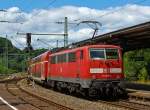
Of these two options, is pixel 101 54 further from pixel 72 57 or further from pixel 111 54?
pixel 72 57

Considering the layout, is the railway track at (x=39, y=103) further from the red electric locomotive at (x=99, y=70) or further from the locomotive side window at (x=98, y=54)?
the locomotive side window at (x=98, y=54)

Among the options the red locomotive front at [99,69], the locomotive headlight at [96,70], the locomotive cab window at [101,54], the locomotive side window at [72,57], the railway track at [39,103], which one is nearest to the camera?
the railway track at [39,103]

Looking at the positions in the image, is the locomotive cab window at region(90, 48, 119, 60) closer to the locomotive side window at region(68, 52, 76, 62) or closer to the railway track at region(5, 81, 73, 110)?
the locomotive side window at region(68, 52, 76, 62)

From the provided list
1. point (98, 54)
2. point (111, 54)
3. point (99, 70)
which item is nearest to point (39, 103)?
point (99, 70)

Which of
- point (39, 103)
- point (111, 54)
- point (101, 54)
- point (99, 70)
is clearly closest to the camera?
point (39, 103)

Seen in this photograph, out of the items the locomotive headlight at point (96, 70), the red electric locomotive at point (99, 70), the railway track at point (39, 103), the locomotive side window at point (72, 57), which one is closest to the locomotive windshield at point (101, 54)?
the red electric locomotive at point (99, 70)

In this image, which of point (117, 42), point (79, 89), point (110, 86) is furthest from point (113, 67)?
point (117, 42)

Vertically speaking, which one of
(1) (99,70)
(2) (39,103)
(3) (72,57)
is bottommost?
(2) (39,103)

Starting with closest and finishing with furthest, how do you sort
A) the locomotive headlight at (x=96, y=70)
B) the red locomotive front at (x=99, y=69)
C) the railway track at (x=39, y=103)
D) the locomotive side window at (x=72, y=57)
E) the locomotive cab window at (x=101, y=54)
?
the railway track at (x=39, y=103) → the red locomotive front at (x=99, y=69) → the locomotive headlight at (x=96, y=70) → the locomotive cab window at (x=101, y=54) → the locomotive side window at (x=72, y=57)

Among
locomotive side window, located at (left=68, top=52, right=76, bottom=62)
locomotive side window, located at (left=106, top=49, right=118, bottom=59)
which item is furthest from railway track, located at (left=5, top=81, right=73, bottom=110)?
locomotive side window, located at (left=106, top=49, right=118, bottom=59)

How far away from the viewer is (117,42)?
1432 inches

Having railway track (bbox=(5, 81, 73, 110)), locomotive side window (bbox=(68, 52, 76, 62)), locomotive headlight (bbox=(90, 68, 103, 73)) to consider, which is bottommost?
railway track (bbox=(5, 81, 73, 110))

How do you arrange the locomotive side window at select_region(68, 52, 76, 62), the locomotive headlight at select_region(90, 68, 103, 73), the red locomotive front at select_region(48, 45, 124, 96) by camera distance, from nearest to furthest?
the red locomotive front at select_region(48, 45, 124, 96)
the locomotive headlight at select_region(90, 68, 103, 73)
the locomotive side window at select_region(68, 52, 76, 62)

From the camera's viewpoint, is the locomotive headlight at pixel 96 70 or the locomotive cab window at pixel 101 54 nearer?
the locomotive headlight at pixel 96 70
